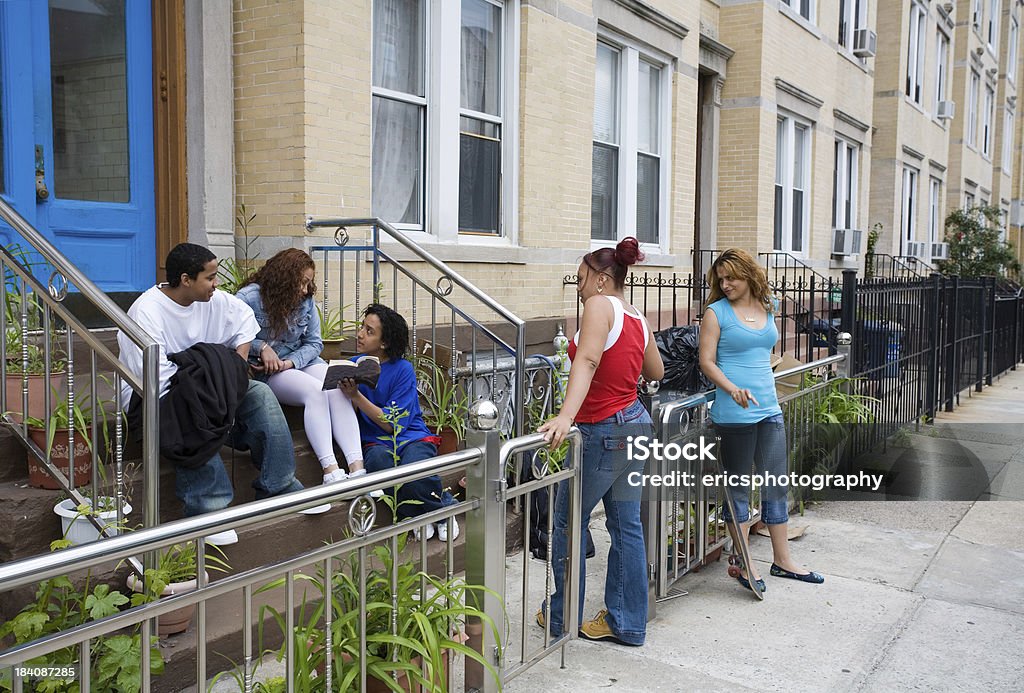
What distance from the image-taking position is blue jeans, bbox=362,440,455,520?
17.5 ft

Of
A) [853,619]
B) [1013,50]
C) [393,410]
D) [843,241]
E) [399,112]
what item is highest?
[1013,50]

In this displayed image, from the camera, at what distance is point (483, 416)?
3625mm

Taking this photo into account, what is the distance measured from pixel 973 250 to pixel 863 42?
8.26m

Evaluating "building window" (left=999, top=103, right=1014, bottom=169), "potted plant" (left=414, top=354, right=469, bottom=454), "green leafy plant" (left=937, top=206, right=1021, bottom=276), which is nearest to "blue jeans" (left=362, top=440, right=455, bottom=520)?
"potted plant" (left=414, top=354, right=469, bottom=454)

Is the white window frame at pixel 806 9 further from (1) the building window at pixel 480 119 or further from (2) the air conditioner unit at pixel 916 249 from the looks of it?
(2) the air conditioner unit at pixel 916 249

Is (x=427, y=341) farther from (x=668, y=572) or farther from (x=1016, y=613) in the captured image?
(x=1016, y=613)

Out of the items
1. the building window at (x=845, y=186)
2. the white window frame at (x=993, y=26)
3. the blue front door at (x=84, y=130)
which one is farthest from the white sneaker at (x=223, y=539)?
the white window frame at (x=993, y=26)

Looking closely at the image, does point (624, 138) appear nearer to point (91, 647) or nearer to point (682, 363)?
point (682, 363)

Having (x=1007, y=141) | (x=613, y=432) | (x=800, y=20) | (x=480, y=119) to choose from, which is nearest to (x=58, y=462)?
(x=613, y=432)

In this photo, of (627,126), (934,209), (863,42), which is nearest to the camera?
(627,126)

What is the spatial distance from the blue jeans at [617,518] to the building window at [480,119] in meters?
4.34

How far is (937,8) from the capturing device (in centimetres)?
2327

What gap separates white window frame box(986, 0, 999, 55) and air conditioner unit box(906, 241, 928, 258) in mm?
10498

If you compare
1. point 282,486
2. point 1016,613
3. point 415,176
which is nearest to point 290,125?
point 415,176
